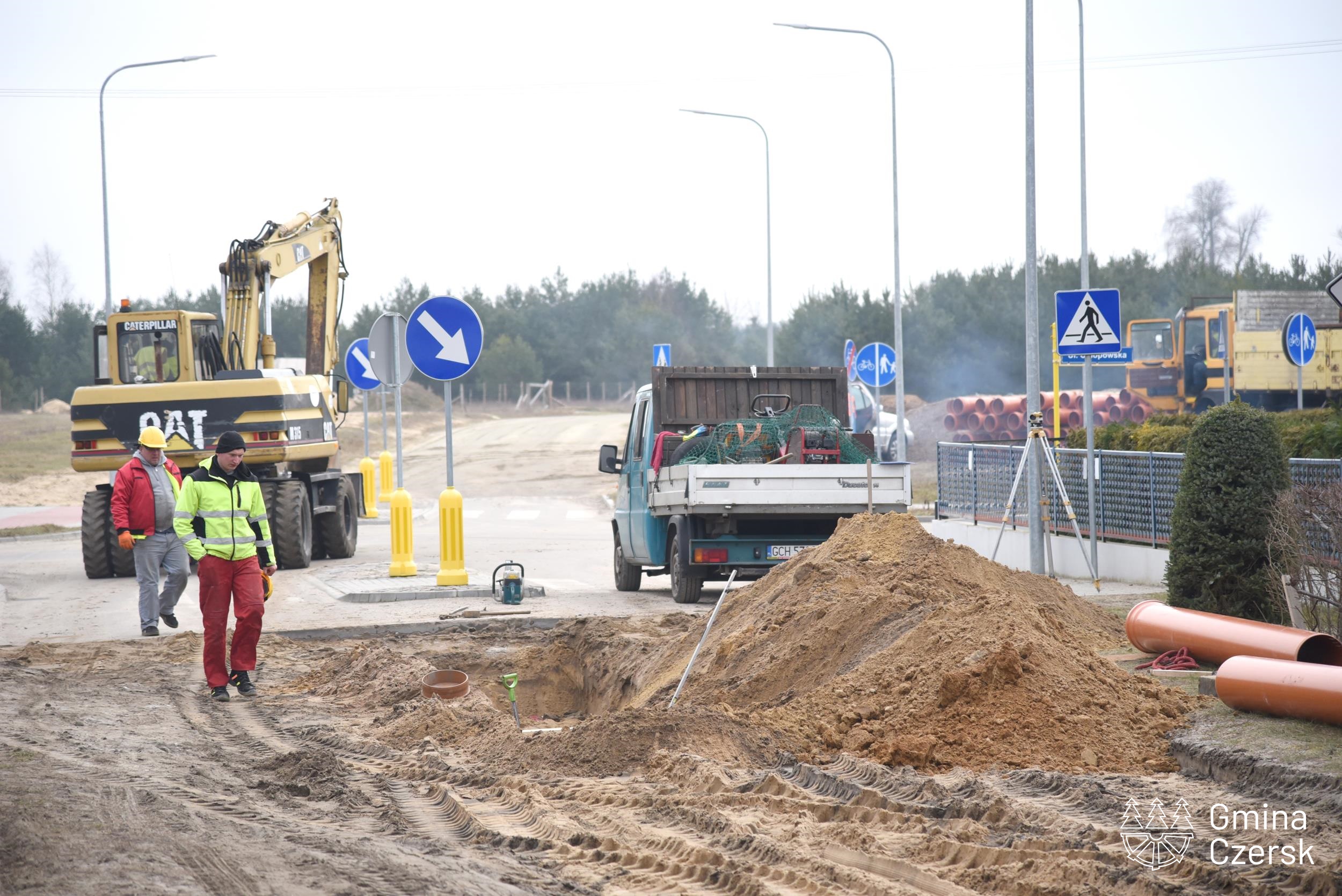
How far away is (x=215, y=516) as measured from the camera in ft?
30.4

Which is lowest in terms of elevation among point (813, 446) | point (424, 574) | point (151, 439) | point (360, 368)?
point (424, 574)

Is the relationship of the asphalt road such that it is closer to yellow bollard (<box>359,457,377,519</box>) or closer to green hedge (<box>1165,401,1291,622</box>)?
yellow bollard (<box>359,457,377,519</box>)

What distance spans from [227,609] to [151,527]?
12.0 ft

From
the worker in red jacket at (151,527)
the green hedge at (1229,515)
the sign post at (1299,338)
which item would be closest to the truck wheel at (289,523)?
the worker in red jacket at (151,527)

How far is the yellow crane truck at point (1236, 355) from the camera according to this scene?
106 ft

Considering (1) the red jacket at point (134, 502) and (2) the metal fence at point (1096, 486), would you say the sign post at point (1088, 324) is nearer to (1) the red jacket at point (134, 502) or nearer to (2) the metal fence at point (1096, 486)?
(2) the metal fence at point (1096, 486)

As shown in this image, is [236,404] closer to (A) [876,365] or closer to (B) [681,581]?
(B) [681,581]

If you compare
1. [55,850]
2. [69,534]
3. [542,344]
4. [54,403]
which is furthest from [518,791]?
[542,344]

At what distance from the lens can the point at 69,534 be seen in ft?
80.6

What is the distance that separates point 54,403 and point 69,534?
146 feet

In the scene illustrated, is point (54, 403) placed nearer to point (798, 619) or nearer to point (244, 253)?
point (244, 253)

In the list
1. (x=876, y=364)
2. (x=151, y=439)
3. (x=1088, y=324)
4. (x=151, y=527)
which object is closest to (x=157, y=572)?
(x=151, y=527)

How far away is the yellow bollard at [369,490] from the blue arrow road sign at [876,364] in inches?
415

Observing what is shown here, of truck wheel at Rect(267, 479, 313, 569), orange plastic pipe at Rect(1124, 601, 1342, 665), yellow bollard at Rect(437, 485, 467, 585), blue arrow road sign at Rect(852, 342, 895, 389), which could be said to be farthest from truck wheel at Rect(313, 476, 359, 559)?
orange plastic pipe at Rect(1124, 601, 1342, 665)
